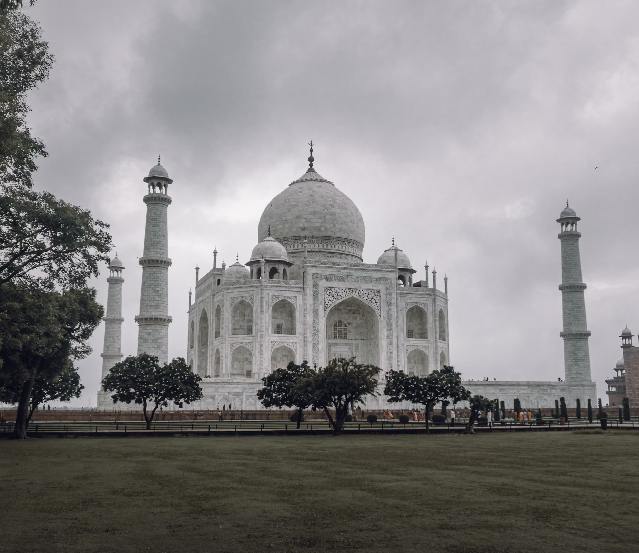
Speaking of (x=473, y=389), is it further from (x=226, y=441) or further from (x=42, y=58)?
(x=42, y=58)

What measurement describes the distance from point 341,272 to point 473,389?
11953 mm

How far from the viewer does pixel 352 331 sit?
2108 inches

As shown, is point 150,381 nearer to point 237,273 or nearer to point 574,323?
point 237,273

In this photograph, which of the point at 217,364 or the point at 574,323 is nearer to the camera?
the point at 217,364

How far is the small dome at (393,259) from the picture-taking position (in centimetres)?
5656

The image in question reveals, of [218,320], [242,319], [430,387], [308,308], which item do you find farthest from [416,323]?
[430,387]

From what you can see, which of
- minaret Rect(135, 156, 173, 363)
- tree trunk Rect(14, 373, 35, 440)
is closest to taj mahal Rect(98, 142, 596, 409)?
minaret Rect(135, 156, 173, 363)

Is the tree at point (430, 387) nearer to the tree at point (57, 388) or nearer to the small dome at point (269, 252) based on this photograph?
the tree at point (57, 388)

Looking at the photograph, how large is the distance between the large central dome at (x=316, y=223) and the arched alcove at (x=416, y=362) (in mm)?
8223

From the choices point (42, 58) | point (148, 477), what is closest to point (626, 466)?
point (148, 477)

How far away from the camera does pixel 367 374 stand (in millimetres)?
30859

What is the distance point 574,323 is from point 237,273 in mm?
24122

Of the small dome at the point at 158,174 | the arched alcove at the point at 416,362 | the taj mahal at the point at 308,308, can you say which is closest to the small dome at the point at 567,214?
the taj mahal at the point at 308,308

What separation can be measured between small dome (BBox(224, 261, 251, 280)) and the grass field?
3396 centimetres
